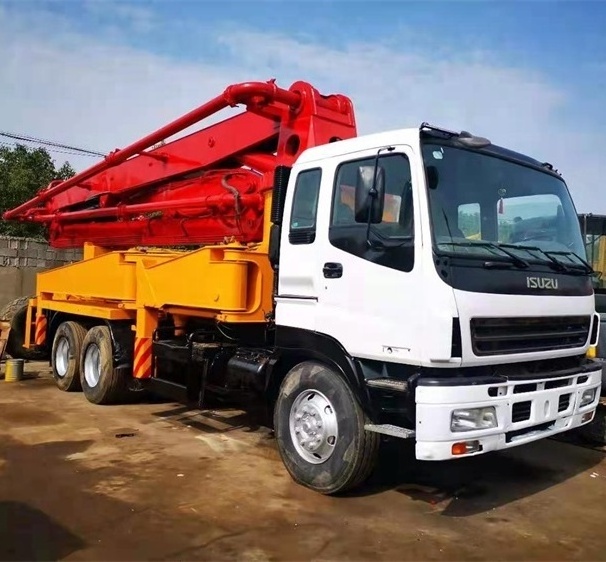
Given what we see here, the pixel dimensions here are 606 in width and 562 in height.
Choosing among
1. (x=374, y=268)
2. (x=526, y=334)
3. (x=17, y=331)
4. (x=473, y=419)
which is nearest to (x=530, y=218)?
(x=526, y=334)

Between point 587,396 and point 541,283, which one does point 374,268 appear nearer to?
point 541,283

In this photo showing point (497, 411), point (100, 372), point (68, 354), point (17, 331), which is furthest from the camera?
point (17, 331)

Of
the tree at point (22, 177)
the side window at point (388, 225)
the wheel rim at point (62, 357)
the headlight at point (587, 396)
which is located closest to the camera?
the side window at point (388, 225)

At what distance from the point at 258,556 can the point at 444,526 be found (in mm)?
1345

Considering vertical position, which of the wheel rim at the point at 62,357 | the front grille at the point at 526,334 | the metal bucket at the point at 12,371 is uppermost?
the front grille at the point at 526,334

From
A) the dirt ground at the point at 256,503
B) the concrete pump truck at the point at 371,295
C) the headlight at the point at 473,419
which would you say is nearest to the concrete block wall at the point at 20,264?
the dirt ground at the point at 256,503

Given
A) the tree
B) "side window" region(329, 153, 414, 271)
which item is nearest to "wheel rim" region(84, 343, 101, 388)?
"side window" region(329, 153, 414, 271)

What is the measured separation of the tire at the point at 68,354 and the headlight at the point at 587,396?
6.33m

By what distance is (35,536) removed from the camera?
13.2ft

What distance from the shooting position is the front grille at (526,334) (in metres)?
4.23

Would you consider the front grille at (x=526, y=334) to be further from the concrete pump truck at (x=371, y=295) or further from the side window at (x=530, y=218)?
the side window at (x=530, y=218)

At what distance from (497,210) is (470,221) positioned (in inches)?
15.3

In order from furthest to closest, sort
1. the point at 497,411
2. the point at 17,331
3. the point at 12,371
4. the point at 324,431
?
the point at 17,331 → the point at 12,371 → the point at 324,431 → the point at 497,411

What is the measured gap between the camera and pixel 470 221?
454 cm
